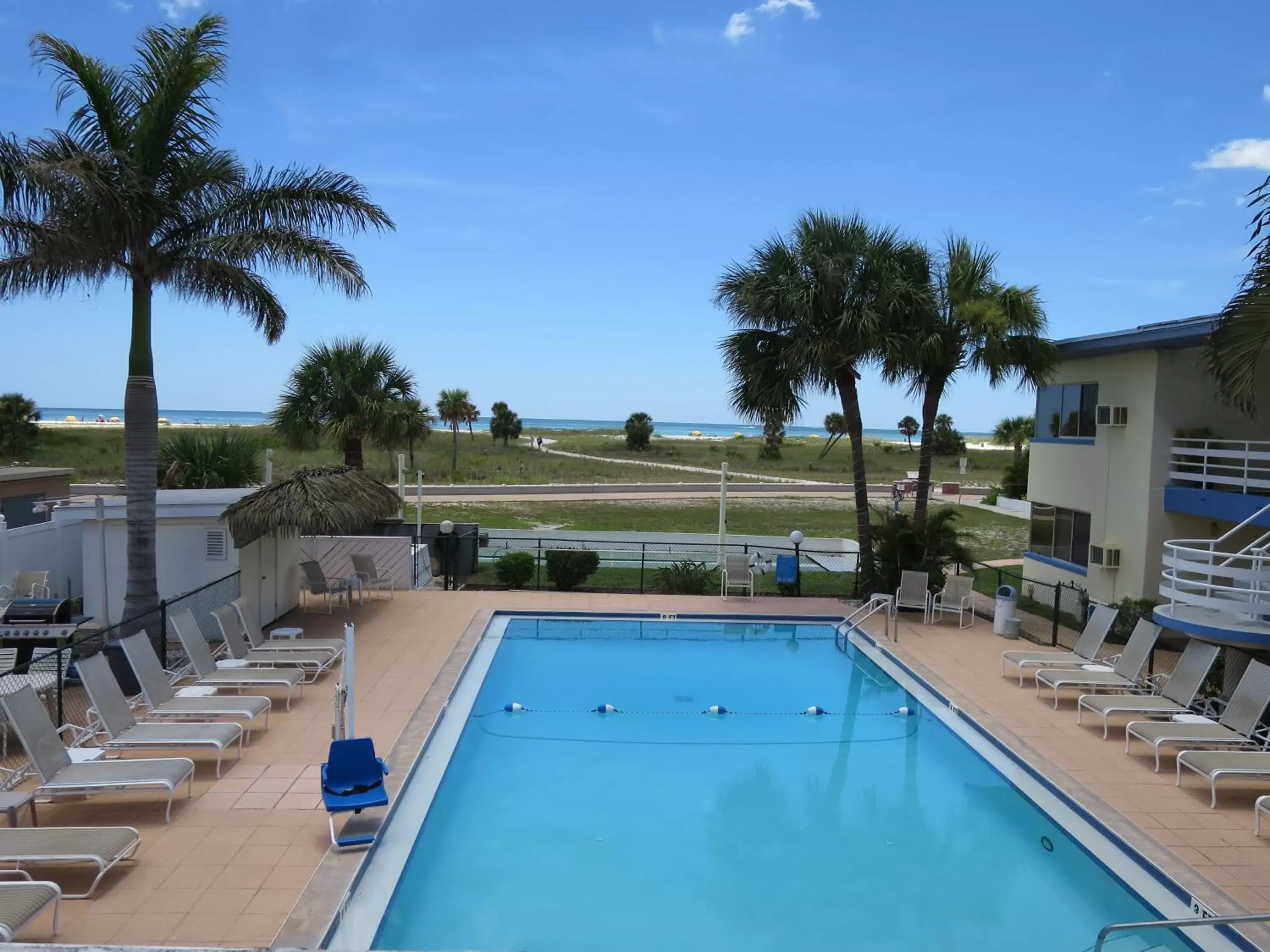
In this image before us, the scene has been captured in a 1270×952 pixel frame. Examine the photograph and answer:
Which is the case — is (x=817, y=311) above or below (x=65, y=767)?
above

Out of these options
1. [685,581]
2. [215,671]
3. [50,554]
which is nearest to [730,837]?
[215,671]

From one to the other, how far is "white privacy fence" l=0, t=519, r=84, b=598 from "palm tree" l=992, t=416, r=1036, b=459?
1728 inches

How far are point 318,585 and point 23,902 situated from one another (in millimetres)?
10451

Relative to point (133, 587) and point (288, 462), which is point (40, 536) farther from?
point (288, 462)

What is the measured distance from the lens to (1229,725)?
9352mm

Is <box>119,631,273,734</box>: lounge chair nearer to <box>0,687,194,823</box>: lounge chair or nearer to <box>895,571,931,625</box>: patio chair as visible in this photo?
<box>0,687,194,823</box>: lounge chair

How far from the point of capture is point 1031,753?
948cm

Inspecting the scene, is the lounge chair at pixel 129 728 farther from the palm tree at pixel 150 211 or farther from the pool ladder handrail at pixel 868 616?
the pool ladder handrail at pixel 868 616

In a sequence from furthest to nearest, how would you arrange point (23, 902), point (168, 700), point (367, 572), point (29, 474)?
point (29, 474), point (367, 572), point (168, 700), point (23, 902)

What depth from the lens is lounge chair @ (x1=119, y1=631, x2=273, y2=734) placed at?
8945 millimetres

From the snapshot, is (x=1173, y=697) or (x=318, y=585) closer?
(x=1173, y=697)

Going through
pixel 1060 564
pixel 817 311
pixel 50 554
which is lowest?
pixel 1060 564

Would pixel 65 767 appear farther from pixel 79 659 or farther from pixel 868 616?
pixel 868 616

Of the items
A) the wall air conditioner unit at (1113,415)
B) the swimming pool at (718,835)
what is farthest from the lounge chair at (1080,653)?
the wall air conditioner unit at (1113,415)
